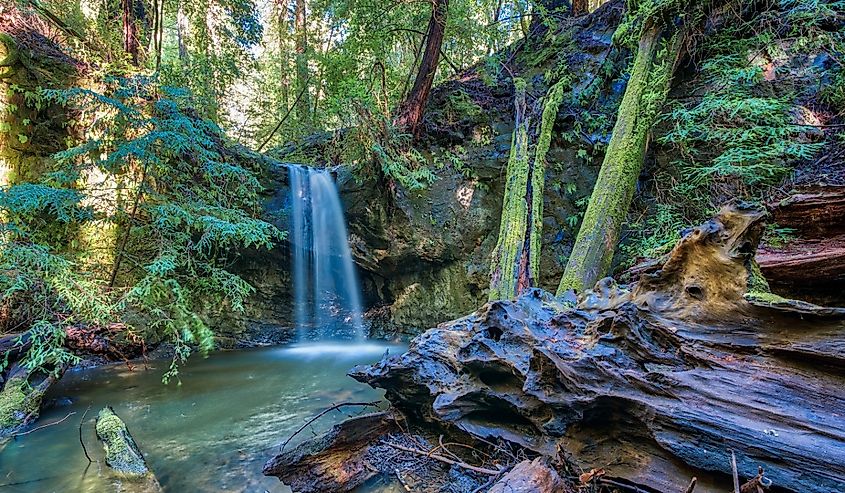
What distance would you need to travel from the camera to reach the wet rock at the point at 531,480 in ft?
6.14

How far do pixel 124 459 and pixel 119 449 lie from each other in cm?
12

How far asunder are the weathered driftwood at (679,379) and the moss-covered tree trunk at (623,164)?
6.92 feet

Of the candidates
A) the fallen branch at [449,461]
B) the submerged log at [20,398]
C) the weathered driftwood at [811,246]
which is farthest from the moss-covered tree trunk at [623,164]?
the submerged log at [20,398]

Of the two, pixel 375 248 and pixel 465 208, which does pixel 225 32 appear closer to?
pixel 375 248

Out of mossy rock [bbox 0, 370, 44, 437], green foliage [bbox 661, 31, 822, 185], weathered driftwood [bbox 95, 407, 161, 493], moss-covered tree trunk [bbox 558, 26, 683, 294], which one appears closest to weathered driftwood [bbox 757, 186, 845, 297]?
green foliage [bbox 661, 31, 822, 185]

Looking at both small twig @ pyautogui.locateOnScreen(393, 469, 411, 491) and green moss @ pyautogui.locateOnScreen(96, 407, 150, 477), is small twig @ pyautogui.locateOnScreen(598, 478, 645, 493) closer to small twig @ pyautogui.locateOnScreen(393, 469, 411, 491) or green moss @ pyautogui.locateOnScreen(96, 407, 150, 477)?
small twig @ pyautogui.locateOnScreen(393, 469, 411, 491)

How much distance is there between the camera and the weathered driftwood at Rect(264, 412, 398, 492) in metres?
2.80

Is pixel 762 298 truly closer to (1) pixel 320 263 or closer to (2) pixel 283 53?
(1) pixel 320 263

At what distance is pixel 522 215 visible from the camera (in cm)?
583

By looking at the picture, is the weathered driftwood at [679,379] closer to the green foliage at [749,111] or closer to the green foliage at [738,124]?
the green foliage at [749,111]

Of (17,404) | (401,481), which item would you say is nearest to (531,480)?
(401,481)

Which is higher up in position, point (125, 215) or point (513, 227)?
point (125, 215)

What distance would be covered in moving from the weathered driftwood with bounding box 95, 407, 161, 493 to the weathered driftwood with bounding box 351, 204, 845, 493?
2212 mm

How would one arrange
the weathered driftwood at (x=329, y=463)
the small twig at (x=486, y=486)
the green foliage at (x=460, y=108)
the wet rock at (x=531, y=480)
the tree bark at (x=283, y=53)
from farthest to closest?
the tree bark at (x=283, y=53) → the green foliage at (x=460, y=108) → the weathered driftwood at (x=329, y=463) → the small twig at (x=486, y=486) → the wet rock at (x=531, y=480)
